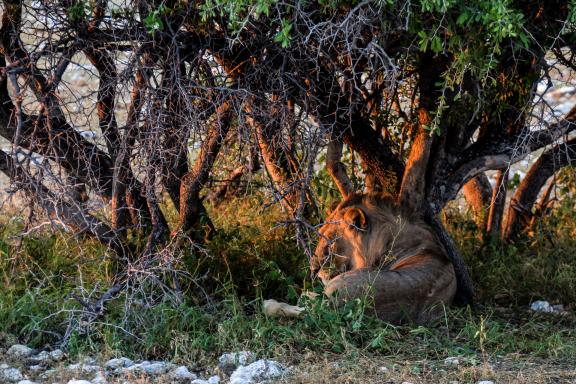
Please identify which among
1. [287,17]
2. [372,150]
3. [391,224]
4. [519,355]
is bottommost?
[519,355]

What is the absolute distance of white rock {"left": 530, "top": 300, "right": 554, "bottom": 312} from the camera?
7109 mm

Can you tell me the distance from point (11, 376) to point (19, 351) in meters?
0.39

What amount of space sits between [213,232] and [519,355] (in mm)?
2752

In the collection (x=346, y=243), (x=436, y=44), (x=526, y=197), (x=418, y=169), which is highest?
(x=436, y=44)

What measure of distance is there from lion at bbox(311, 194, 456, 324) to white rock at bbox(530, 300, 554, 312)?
84 centimetres

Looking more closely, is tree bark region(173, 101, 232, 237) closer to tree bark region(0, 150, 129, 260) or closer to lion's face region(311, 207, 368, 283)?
tree bark region(0, 150, 129, 260)

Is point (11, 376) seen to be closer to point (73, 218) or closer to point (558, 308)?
point (73, 218)

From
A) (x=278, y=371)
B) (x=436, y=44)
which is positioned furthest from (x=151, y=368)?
(x=436, y=44)

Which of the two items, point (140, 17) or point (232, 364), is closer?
point (232, 364)

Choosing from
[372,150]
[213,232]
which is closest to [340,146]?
[372,150]

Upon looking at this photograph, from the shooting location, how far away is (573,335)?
20.6 ft

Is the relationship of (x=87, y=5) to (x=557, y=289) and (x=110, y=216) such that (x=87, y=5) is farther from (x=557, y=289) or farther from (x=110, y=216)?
(x=557, y=289)

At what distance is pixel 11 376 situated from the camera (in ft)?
16.8

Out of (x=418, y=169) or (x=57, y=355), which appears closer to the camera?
(x=57, y=355)
